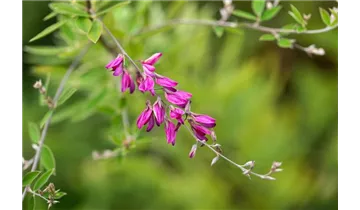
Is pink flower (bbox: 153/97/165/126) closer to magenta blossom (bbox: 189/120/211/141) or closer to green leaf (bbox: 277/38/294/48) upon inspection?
magenta blossom (bbox: 189/120/211/141)

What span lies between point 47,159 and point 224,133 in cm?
60

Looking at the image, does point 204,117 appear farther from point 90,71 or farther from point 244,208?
point 244,208

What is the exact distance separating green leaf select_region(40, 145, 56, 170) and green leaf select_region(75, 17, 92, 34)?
0.53 ft

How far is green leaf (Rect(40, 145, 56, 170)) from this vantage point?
677 mm

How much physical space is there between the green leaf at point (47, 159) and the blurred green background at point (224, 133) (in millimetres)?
432

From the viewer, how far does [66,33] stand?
0.84 meters

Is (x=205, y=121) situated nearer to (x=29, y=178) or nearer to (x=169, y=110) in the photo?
(x=169, y=110)

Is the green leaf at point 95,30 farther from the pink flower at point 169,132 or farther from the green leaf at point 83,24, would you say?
the pink flower at point 169,132

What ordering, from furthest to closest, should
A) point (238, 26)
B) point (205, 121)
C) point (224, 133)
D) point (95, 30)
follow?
point (224, 133), point (238, 26), point (95, 30), point (205, 121)

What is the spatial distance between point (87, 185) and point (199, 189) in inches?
10.7

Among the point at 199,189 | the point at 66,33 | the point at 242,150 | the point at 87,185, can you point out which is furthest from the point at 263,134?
the point at 66,33

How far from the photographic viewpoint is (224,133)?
1.23 m

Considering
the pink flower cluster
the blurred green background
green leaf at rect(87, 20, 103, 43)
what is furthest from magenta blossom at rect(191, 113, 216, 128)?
the blurred green background

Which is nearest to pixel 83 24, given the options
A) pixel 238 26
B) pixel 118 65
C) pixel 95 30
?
pixel 95 30
